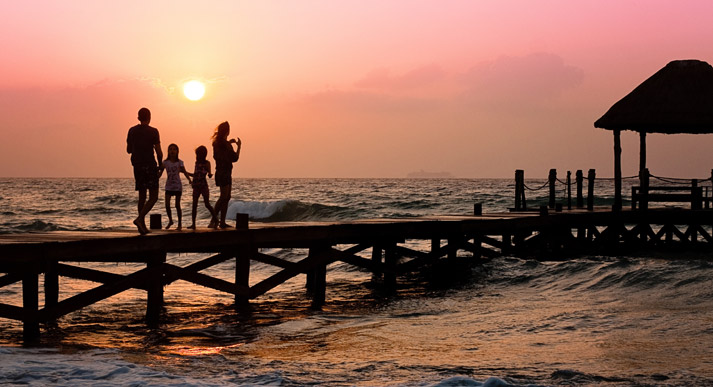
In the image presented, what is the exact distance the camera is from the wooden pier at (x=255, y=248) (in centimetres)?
1087

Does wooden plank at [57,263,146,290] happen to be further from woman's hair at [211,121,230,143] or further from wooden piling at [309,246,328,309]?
wooden piling at [309,246,328,309]

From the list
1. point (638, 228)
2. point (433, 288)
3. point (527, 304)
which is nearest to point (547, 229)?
Answer: point (638, 228)

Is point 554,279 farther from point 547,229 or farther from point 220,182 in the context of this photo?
point 220,182

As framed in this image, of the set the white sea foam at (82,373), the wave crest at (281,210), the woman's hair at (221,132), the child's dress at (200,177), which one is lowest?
the wave crest at (281,210)

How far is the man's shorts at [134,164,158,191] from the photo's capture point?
1117 centimetres

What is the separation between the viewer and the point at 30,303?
10812 millimetres

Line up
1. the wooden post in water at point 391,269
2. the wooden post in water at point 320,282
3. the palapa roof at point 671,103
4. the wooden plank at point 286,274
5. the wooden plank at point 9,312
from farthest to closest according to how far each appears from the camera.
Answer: the palapa roof at point 671,103 → the wooden post in water at point 391,269 → the wooden post in water at point 320,282 → the wooden plank at point 286,274 → the wooden plank at point 9,312

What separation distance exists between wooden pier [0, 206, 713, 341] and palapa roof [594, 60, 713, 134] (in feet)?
8.13

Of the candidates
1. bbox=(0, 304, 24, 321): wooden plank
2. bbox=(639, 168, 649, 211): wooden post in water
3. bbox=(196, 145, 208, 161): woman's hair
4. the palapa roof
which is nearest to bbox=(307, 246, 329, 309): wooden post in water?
bbox=(196, 145, 208, 161): woman's hair

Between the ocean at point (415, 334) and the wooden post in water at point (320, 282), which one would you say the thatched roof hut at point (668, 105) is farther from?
the wooden post in water at point (320, 282)

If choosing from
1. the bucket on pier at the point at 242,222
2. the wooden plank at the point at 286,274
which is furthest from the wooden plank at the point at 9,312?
the wooden plank at the point at 286,274

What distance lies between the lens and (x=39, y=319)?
35.8ft

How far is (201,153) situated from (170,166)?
55cm

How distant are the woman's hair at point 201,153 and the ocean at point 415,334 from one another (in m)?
2.57
